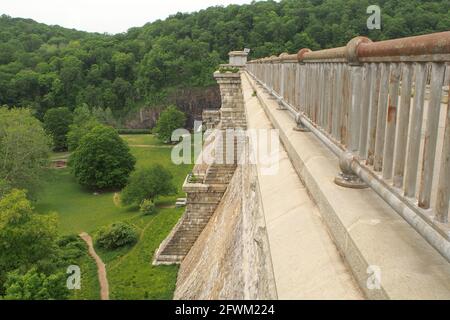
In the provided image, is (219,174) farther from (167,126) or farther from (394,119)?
(167,126)

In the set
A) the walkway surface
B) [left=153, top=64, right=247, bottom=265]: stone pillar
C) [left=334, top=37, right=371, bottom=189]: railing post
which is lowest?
[left=153, top=64, right=247, bottom=265]: stone pillar

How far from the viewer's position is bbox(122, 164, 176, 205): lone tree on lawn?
31750 mm

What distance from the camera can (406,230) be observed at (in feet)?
9.28

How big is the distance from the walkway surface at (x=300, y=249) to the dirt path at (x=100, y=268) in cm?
1548

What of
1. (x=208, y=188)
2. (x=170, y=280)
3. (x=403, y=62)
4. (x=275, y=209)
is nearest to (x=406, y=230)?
(x=403, y=62)

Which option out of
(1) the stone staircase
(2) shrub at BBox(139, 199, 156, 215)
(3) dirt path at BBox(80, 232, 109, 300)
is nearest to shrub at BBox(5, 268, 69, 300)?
(3) dirt path at BBox(80, 232, 109, 300)

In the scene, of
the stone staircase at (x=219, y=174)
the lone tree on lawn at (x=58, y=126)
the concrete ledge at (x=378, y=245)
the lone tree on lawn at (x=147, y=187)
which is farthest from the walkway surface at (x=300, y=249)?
the lone tree on lawn at (x=58, y=126)

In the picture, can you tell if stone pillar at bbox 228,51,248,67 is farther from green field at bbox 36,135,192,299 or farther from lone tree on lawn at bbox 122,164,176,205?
lone tree on lawn at bbox 122,164,176,205

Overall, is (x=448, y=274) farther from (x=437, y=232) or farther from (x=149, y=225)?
(x=149, y=225)

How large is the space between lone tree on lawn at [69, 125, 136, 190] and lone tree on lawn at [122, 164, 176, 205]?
282 inches

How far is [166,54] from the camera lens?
83000 millimetres

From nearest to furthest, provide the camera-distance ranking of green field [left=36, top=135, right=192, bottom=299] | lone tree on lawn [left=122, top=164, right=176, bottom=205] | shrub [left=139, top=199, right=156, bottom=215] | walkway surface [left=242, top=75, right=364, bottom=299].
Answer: walkway surface [left=242, top=75, right=364, bottom=299] < green field [left=36, top=135, right=192, bottom=299] < shrub [left=139, top=199, right=156, bottom=215] < lone tree on lawn [left=122, top=164, right=176, bottom=205]

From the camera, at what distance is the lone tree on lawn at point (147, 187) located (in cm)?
3175
